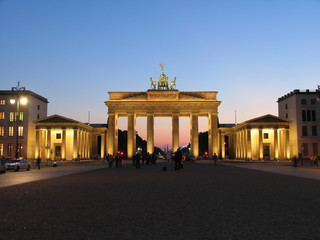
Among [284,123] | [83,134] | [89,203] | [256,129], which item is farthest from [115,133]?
[89,203]

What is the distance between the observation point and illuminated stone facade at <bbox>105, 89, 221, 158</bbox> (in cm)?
8188

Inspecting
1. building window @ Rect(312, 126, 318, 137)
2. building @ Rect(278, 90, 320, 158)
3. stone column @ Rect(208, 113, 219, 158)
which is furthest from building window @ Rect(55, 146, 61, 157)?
building window @ Rect(312, 126, 318, 137)

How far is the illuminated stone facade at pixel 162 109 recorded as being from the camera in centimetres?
8188

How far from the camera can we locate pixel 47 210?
9930mm

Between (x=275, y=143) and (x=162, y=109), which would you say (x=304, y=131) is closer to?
(x=275, y=143)

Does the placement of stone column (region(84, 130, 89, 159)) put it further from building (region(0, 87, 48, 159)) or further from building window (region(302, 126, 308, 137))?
building window (region(302, 126, 308, 137))

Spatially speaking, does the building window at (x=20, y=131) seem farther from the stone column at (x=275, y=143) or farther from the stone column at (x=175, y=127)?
the stone column at (x=275, y=143)

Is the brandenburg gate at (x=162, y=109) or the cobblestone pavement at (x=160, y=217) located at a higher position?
the brandenburg gate at (x=162, y=109)

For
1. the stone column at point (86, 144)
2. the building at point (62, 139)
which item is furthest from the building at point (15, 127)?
the stone column at point (86, 144)

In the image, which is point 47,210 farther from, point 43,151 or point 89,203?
point 43,151

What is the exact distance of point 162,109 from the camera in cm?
8225

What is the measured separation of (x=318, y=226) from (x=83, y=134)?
261 feet

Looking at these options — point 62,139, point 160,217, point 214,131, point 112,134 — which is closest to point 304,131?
point 214,131

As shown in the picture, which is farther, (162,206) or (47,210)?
(162,206)
